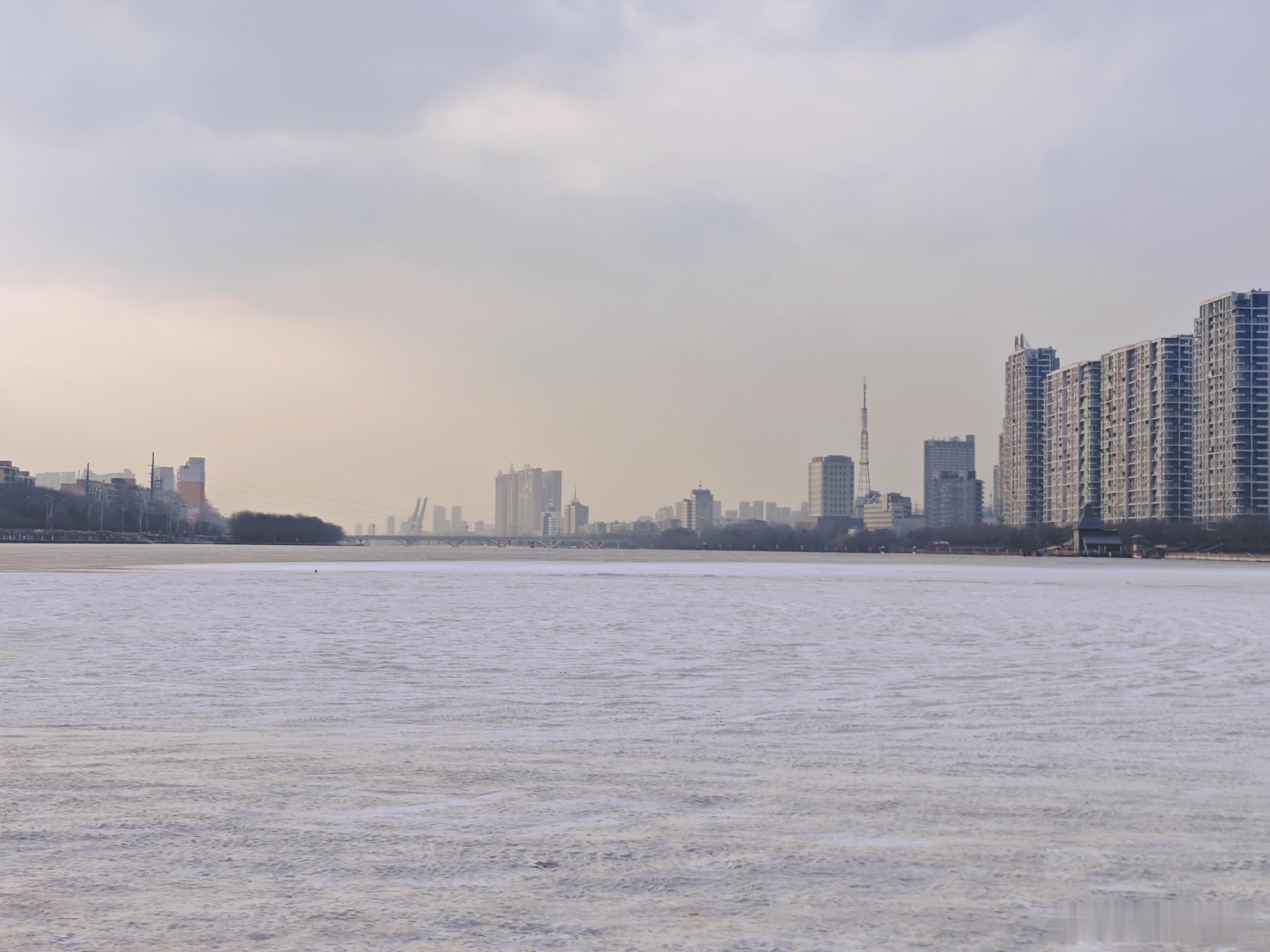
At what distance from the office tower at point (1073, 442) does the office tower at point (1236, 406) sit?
20061 millimetres

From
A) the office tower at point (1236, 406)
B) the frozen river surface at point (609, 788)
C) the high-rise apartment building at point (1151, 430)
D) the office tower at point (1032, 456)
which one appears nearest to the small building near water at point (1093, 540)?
the office tower at point (1236, 406)

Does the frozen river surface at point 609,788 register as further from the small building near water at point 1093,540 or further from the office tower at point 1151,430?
the office tower at point 1151,430

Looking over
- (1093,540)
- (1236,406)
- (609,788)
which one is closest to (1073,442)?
(1236,406)

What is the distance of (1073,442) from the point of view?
17925 centimetres

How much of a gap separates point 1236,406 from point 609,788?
16227 cm

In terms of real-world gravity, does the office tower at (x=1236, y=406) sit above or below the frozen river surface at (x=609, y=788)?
above

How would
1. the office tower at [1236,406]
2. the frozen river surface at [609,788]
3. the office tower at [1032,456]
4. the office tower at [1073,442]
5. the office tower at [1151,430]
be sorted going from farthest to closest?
the office tower at [1032,456]
the office tower at [1073,442]
the office tower at [1151,430]
the office tower at [1236,406]
the frozen river surface at [609,788]

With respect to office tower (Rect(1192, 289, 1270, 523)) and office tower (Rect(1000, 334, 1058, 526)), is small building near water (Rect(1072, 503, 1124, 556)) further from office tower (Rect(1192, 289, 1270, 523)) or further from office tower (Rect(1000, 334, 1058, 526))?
office tower (Rect(1000, 334, 1058, 526))

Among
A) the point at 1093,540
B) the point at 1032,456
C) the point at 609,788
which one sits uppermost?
the point at 1032,456

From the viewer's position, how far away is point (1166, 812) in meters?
6.02

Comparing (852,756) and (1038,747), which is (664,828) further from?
(1038,747)

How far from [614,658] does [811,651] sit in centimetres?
303

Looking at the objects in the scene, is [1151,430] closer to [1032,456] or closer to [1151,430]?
[1151,430]

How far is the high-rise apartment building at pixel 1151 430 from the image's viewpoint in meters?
156
